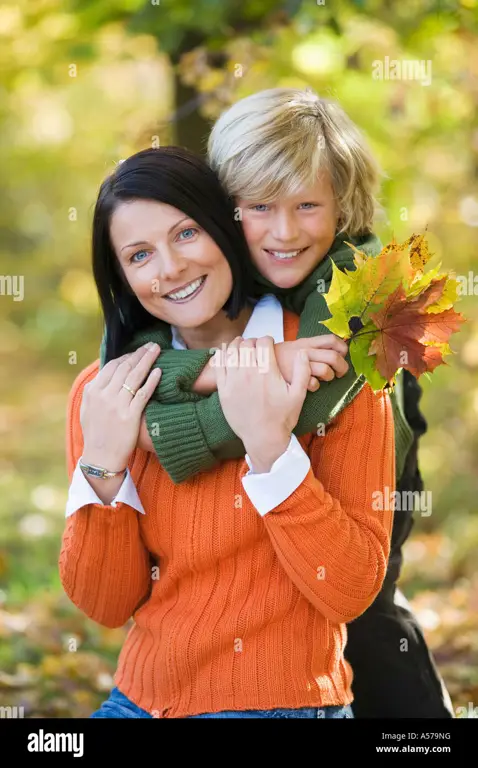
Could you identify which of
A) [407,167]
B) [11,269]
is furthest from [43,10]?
[11,269]

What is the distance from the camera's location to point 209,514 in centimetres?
170

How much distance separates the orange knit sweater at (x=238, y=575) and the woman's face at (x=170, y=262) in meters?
0.18

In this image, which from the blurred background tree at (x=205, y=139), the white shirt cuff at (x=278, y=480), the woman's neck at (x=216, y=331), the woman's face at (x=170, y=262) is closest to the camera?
the white shirt cuff at (x=278, y=480)

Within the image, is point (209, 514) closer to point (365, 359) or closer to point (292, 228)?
point (365, 359)

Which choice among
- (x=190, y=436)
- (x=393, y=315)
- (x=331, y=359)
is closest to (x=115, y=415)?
(x=190, y=436)

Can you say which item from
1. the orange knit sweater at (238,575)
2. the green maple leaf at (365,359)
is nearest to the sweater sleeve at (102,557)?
the orange knit sweater at (238,575)

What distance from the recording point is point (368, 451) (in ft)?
5.51

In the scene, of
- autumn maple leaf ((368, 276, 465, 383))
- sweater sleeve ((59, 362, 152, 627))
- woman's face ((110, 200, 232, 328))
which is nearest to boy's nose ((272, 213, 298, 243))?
woman's face ((110, 200, 232, 328))

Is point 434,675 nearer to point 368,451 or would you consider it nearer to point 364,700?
point 364,700

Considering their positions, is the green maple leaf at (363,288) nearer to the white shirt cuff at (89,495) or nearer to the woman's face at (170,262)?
the woman's face at (170,262)

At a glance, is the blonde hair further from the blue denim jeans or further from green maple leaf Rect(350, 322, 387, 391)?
the blue denim jeans

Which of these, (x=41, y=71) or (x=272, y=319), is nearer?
(x=272, y=319)

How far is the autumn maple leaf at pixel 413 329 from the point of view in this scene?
161cm

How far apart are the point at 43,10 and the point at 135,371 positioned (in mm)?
2429
